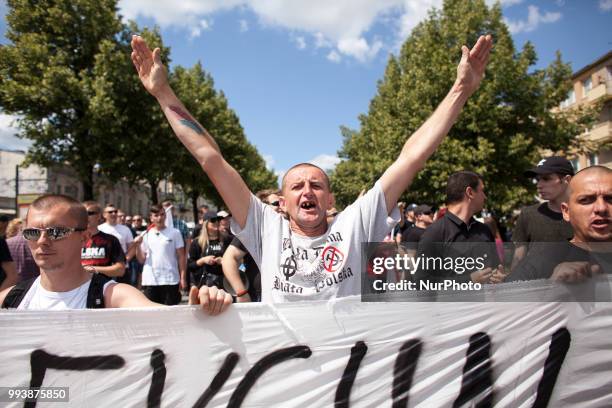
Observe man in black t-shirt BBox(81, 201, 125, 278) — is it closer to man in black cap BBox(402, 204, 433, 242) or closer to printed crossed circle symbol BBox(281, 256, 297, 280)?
printed crossed circle symbol BBox(281, 256, 297, 280)

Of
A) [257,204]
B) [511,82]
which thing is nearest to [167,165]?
[511,82]

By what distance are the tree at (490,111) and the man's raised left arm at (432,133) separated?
52.1 ft

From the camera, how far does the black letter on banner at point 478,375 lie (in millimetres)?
2018

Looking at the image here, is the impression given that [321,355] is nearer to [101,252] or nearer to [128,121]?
[101,252]

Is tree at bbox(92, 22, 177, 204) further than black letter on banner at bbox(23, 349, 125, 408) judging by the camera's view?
Yes

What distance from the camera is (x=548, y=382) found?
6.67 ft

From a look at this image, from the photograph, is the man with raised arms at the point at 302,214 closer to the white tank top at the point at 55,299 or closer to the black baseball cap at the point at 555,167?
the white tank top at the point at 55,299

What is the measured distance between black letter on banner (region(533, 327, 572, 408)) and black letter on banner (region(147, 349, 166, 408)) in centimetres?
165

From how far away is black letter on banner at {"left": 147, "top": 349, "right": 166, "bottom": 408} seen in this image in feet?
6.46

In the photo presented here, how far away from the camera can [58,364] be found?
6.44ft

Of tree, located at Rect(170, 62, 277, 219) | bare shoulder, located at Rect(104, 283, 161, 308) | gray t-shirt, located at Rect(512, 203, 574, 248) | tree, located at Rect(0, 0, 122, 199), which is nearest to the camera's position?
bare shoulder, located at Rect(104, 283, 161, 308)

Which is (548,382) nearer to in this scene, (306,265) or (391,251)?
(391,251)

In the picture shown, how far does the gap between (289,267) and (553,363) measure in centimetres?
128

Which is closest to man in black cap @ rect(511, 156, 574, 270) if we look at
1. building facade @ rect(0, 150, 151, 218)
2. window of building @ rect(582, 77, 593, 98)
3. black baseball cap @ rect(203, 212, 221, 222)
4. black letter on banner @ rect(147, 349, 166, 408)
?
black letter on banner @ rect(147, 349, 166, 408)
